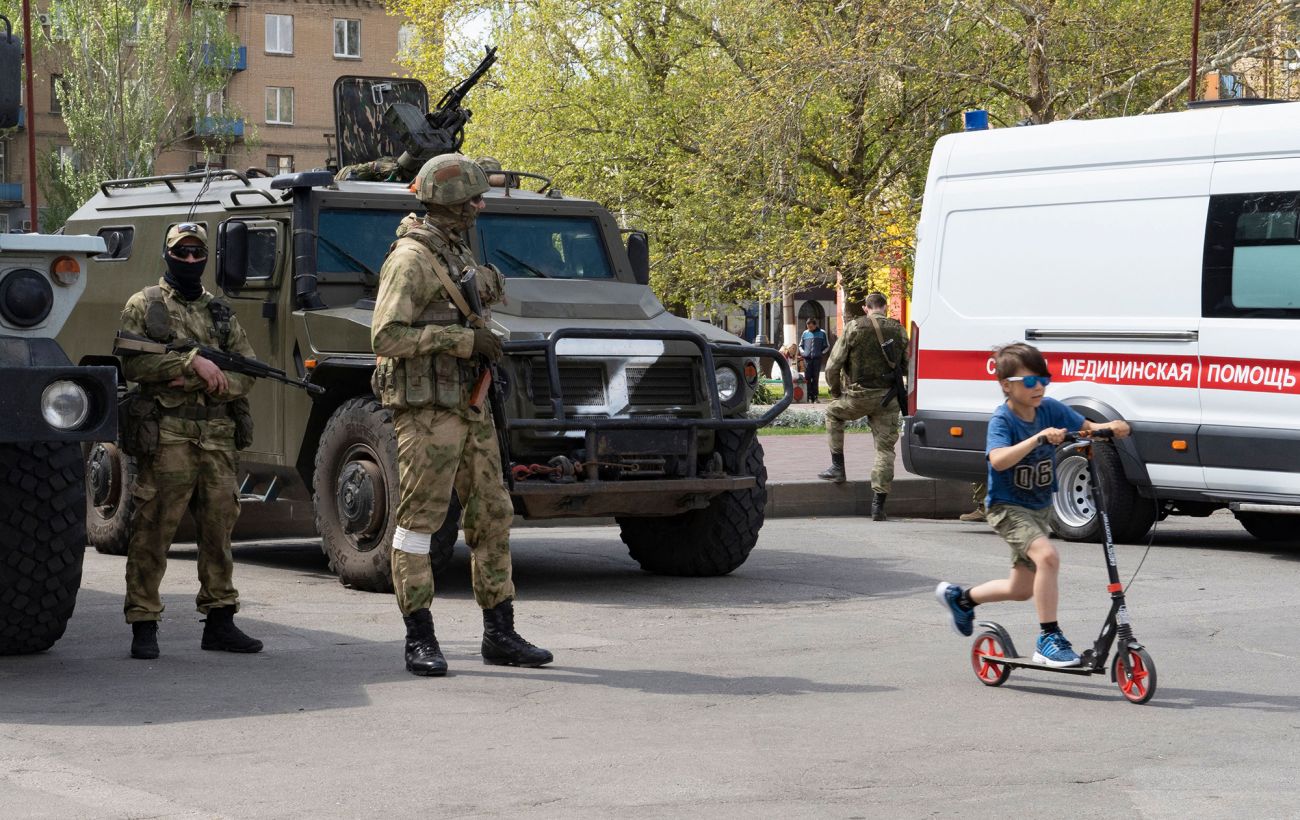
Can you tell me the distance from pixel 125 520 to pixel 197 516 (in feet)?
12.8

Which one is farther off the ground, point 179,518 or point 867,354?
point 867,354

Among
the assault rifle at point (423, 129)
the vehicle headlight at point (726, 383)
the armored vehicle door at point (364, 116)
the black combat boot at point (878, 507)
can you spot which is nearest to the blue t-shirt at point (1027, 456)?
the vehicle headlight at point (726, 383)

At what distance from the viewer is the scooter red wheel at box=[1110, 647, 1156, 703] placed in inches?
266

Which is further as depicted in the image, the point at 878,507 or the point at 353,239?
the point at 878,507

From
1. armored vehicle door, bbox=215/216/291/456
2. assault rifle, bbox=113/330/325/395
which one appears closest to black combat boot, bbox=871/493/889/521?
armored vehicle door, bbox=215/216/291/456

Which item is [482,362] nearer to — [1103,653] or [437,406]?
[437,406]

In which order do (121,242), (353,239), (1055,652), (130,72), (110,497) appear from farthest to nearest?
(130,72)
(121,242)
(110,497)
(353,239)
(1055,652)

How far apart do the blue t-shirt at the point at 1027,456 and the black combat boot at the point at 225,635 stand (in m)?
3.10

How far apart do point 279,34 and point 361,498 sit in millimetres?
62853

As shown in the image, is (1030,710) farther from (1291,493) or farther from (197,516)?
(1291,493)

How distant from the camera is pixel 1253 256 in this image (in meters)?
11.6

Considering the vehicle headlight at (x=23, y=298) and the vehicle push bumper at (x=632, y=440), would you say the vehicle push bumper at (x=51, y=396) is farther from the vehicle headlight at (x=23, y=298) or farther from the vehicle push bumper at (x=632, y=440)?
the vehicle push bumper at (x=632, y=440)

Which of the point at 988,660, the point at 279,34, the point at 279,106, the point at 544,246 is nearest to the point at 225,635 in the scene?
the point at 988,660

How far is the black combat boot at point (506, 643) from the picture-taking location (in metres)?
7.54
